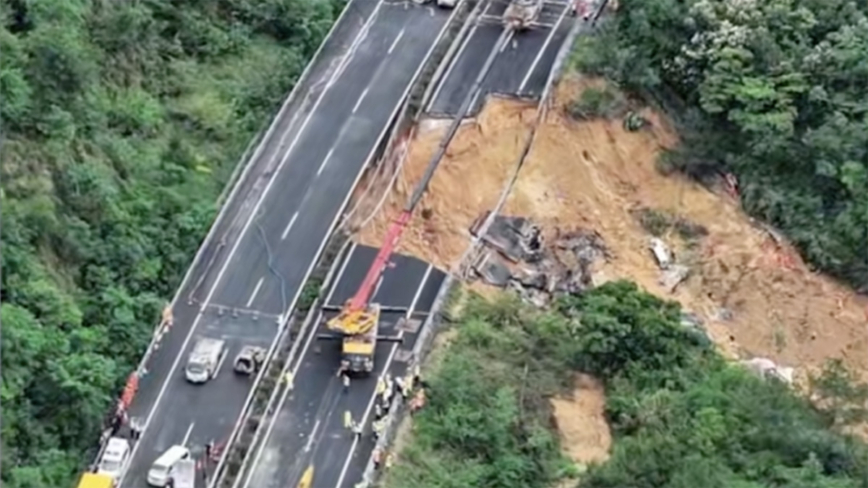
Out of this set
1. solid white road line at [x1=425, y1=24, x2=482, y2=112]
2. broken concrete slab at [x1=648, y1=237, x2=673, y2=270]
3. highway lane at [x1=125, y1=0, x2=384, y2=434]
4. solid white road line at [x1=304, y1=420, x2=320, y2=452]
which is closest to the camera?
solid white road line at [x1=304, y1=420, x2=320, y2=452]

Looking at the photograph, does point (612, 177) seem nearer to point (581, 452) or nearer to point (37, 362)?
point (581, 452)

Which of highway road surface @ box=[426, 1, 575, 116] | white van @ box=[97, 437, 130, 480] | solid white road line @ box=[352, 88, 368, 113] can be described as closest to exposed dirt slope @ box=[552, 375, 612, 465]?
highway road surface @ box=[426, 1, 575, 116]

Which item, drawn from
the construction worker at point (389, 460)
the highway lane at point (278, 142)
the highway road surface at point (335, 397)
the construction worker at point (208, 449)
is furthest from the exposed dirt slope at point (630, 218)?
the construction worker at point (208, 449)

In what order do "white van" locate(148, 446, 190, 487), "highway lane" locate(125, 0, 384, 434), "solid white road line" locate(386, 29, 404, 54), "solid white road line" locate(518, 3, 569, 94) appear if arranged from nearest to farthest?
"white van" locate(148, 446, 190, 487) → "highway lane" locate(125, 0, 384, 434) → "solid white road line" locate(518, 3, 569, 94) → "solid white road line" locate(386, 29, 404, 54)

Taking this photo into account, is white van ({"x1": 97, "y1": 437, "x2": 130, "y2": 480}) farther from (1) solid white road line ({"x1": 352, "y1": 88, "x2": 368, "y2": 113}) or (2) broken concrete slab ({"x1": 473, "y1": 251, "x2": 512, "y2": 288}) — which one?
(1) solid white road line ({"x1": 352, "y1": 88, "x2": 368, "y2": 113})

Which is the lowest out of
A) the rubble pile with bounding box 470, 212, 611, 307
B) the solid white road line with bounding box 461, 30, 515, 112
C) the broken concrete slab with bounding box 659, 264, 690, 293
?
the rubble pile with bounding box 470, 212, 611, 307

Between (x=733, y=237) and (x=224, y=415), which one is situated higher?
(x=733, y=237)

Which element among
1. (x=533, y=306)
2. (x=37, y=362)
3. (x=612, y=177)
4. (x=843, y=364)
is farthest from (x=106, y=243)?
(x=843, y=364)
